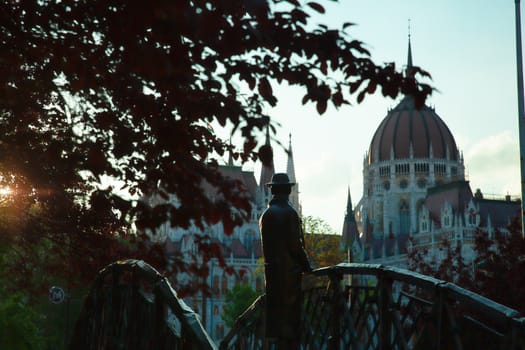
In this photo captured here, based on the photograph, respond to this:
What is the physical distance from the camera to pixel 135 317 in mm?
8445

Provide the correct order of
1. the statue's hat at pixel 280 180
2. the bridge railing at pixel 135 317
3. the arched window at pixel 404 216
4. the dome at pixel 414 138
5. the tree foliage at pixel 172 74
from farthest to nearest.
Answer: the dome at pixel 414 138
the arched window at pixel 404 216
the statue's hat at pixel 280 180
the bridge railing at pixel 135 317
the tree foliage at pixel 172 74

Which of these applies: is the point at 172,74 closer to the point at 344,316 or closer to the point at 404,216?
the point at 344,316

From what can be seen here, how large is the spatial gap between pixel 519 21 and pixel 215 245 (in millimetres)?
20270

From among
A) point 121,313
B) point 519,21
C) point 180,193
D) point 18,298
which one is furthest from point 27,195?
point 18,298

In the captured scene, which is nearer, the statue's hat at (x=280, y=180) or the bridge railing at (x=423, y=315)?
the bridge railing at (x=423, y=315)

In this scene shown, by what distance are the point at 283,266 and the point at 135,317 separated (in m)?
1.60

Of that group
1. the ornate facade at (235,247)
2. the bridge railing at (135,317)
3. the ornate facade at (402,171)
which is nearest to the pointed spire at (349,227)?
the ornate facade at (402,171)

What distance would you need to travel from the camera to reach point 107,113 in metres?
6.41

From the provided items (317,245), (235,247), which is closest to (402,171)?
(235,247)

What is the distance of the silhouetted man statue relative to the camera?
8.77 meters

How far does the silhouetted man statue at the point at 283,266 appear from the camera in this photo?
8.77 m

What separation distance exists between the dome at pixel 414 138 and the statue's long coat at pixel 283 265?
141 m

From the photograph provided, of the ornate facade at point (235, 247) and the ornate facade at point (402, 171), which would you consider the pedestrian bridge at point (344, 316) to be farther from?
the ornate facade at point (402, 171)

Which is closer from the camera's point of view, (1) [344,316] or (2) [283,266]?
(1) [344,316]
